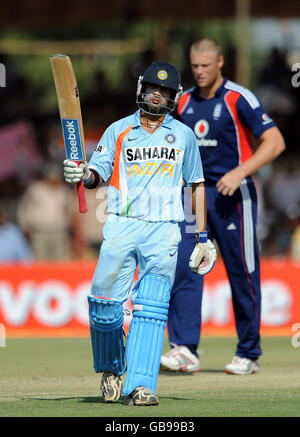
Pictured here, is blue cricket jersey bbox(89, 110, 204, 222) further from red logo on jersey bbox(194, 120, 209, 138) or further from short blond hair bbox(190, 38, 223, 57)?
short blond hair bbox(190, 38, 223, 57)

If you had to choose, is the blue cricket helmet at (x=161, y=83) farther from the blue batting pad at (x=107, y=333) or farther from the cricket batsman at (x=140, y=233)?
the blue batting pad at (x=107, y=333)

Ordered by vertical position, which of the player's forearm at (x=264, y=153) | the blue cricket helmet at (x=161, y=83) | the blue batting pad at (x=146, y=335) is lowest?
the blue batting pad at (x=146, y=335)

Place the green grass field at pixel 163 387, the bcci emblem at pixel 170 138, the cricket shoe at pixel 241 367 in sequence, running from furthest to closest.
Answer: the cricket shoe at pixel 241 367
the bcci emblem at pixel 170 138
the green grass field at pixel 163 387

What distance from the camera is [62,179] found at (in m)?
15.0

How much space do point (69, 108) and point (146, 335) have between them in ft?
4.85

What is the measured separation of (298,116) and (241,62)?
143cm

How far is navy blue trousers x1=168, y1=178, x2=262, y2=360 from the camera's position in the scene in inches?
308

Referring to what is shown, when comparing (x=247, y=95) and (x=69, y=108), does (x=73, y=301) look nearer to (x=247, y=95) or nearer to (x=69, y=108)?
(x=247, y=95)

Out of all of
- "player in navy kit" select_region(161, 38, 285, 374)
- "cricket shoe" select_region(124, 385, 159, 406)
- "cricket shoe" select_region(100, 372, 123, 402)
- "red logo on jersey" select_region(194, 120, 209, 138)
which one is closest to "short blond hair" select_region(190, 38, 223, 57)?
"player in navy kit" select_region(161, 38, 285, 374)

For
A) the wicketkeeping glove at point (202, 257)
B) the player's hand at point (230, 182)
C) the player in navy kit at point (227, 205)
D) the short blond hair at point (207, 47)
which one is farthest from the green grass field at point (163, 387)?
the short blond hair at point (207, 47)

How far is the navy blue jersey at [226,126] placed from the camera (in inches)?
305

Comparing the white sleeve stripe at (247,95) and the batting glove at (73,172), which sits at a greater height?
the white sleeve stripe at (247,95)

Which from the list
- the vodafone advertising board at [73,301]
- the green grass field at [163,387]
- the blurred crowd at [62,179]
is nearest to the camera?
the green grass field at [163,387]

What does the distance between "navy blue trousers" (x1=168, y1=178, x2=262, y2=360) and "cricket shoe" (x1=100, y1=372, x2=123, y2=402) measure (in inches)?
75.4
